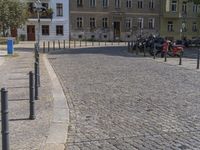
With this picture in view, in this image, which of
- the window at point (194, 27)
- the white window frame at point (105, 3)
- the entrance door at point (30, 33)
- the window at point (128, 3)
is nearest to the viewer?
the entrance door at point (30, 33)

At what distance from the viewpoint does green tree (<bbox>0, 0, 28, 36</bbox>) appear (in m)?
38.9

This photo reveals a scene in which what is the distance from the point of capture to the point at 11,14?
40875mm

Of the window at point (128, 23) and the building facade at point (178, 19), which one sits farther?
the building facade at point (178, 19)

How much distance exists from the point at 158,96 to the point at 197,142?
13.5 feet

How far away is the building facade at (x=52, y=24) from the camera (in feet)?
184

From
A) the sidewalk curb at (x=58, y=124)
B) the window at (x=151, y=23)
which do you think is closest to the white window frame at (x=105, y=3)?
the window at (x=151, y=23)

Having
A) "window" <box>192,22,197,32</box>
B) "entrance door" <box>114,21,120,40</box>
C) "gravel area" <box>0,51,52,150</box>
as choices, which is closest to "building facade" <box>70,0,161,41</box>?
"entrance door" <box>114,21,120,40</box>

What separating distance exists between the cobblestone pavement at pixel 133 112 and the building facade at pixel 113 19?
44.7m

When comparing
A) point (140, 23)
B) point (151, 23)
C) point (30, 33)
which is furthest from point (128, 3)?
point (30, 33)

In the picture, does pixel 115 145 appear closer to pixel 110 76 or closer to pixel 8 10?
pixel 110 76

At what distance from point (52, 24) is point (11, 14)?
52.3 feet

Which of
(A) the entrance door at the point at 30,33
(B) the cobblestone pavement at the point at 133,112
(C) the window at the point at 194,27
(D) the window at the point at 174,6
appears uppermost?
(D) the window at the point at 174,6

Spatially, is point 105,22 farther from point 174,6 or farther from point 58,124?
point 58,124

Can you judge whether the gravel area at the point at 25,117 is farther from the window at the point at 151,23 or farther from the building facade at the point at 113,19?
the window at the point at 151,23
